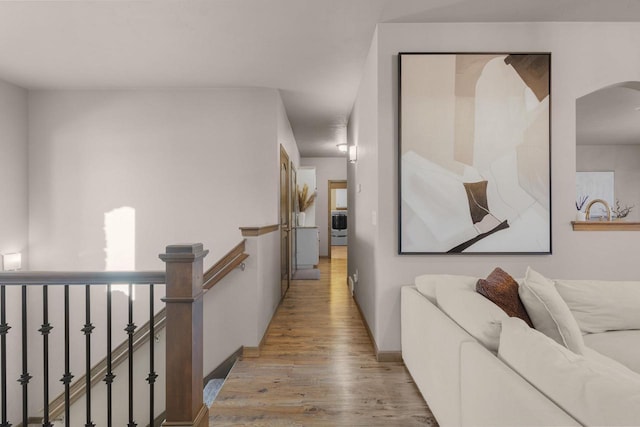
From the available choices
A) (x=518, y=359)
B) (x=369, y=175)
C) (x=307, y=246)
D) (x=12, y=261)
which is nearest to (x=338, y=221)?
(x=307, y=246)

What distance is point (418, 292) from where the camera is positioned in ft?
7.81

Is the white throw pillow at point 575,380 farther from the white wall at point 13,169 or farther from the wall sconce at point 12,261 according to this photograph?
the white wall at point 13,169

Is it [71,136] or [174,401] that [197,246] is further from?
[71,136]

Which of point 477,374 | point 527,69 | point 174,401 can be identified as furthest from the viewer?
point 527,69

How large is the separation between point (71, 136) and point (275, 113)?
7.92 feet

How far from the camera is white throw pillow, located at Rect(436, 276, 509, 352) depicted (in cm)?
142

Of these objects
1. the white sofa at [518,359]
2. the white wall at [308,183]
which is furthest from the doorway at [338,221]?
the white sofa at [518,359]

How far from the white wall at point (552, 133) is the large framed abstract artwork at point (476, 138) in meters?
0.10

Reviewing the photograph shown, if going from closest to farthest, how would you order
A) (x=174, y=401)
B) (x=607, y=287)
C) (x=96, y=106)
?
(x=174, y=401), (x=607, y=287), (x=96, y=106)

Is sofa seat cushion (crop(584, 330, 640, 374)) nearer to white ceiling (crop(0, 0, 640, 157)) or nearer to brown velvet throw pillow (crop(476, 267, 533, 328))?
brown velvet throw pillow (crop(476, 267, 533, 328))

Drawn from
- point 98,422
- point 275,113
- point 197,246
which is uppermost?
point 275,113

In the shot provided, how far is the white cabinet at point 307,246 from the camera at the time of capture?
7184 mm

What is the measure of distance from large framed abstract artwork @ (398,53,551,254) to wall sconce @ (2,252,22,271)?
4.14 m

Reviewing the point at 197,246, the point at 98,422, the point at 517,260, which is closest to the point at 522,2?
the point at 517,260
